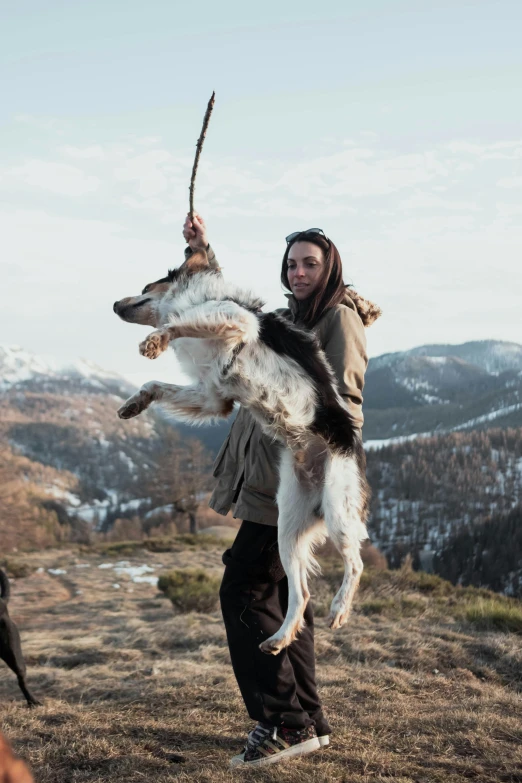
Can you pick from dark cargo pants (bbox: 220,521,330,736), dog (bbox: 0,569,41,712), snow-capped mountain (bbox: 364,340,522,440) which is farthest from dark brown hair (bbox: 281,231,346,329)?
snow-capped mountain (bbox: 364,340,522,440)

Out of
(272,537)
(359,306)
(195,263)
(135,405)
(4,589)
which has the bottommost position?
(4,589)

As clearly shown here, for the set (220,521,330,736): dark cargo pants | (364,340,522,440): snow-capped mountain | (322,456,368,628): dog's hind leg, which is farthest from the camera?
(364,340,522,440): snow-capped mountain

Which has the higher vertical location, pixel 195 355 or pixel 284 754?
pixel 195 355

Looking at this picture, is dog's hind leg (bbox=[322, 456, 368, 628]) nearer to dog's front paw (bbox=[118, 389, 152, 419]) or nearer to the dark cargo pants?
the dark cargo pants

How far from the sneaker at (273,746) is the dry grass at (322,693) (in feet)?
0.28

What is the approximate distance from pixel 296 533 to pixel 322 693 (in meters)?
2.77

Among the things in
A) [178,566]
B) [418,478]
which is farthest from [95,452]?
[178,566]

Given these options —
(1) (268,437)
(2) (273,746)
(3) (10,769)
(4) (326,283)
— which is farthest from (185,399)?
(3) (10,769)

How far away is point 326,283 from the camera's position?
3914mm

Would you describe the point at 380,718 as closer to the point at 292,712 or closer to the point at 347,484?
the point at 292,712

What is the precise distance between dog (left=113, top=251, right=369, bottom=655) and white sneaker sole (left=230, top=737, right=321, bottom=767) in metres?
0.79

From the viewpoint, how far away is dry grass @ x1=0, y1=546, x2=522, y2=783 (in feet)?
12.4

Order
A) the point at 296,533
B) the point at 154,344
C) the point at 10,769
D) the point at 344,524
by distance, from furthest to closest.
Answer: the point at 296,533
the point at 344,524
the point at 154,344
the point at 10,769

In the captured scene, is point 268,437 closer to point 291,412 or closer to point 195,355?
point 291,412
